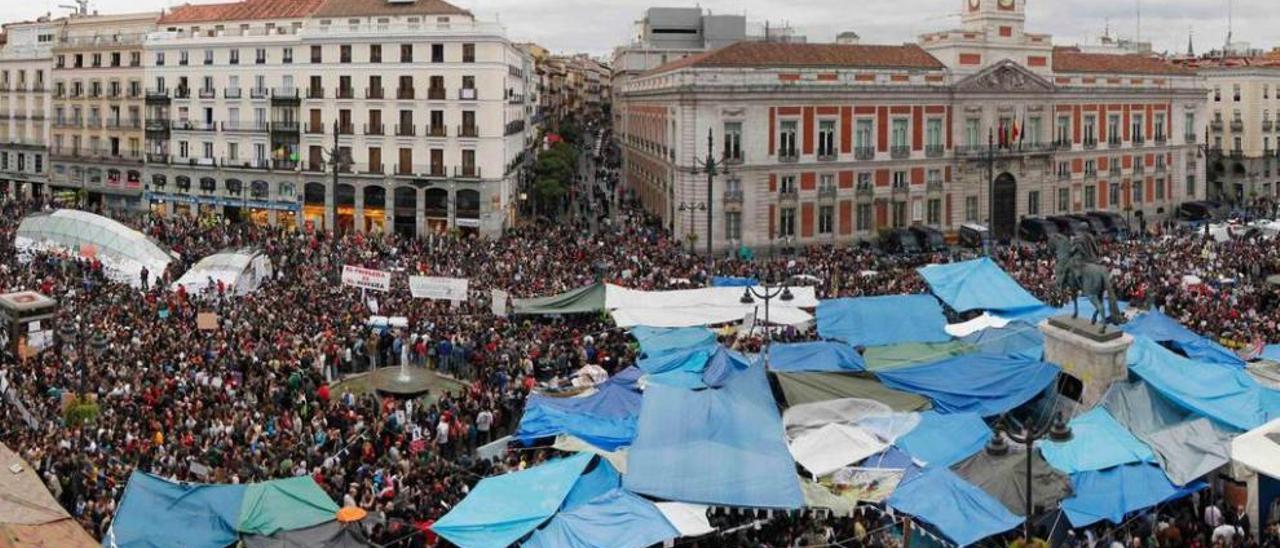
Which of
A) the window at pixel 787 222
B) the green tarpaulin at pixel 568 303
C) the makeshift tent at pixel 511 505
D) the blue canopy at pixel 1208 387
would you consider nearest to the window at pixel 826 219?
the window at pixel 787 222

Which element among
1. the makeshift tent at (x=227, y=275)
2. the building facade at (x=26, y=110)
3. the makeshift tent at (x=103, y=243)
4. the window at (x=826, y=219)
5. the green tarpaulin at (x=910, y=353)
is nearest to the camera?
the green tarpaulin at (x=910, y=353)

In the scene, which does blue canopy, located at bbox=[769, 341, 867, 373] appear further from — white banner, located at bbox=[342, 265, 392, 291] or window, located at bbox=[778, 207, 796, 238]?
window, located at bbox=[778, 207, 796, 238]

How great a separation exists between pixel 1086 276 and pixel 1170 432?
418 cm

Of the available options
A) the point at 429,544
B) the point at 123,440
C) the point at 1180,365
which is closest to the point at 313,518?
the point at 429,544

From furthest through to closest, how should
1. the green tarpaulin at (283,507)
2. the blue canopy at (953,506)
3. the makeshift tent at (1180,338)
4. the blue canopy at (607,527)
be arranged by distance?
the makeshift tent at (1180,338)
the blue canopy at (953,506)
the green tarpaulin at (283,507)
the blue canopy at (607,527)

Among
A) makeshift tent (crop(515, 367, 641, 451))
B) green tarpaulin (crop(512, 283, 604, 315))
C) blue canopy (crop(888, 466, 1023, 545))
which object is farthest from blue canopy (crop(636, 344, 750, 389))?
blue canopy (crop(888, 466, 1023, 545))

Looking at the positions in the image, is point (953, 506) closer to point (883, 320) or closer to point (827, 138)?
point (883, 320)

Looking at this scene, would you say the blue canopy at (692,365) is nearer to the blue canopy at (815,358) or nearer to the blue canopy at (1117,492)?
the blue canopy at (815,358)

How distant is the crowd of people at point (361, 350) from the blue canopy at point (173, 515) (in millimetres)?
1085

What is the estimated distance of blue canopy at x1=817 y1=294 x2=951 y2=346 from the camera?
28.7 meters

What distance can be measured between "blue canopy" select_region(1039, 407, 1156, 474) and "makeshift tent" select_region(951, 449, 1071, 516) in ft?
1.86

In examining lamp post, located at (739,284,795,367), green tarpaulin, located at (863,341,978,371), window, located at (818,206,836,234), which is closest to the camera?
green tarpaulin, located at (863,341,978,371)

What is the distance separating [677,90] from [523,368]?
2940 centimetres

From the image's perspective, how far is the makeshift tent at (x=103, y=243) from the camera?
38.8m
